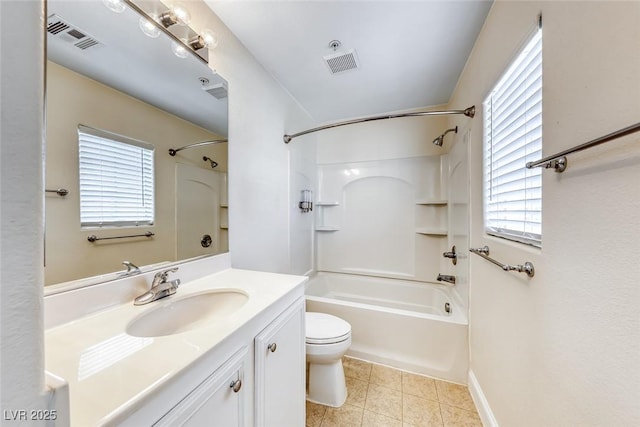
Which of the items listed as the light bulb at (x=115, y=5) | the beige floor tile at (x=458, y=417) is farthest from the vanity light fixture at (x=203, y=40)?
the beige floor tile at (x=458, y=417)

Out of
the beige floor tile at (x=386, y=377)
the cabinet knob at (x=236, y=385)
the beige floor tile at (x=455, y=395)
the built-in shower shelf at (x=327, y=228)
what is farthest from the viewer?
the built-in shower shelf at (x=327, y=228)

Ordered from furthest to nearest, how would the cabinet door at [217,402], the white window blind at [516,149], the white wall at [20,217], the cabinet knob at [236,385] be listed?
the white window blind at [516,149] → the cabinet knob at [236,385] → the cabinet door at [217,402] → the white wall at [20,217]

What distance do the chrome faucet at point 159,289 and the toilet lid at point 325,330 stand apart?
87 centimetres

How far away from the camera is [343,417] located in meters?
1.42

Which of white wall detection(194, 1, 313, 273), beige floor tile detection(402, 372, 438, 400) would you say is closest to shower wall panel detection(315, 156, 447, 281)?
white wall detection(194, 1, 313, 273)

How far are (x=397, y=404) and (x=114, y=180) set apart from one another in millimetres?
1980

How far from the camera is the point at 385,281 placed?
276 cm

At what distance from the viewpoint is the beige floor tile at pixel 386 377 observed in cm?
168

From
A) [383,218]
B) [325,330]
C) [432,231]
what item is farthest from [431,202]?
[325,330]

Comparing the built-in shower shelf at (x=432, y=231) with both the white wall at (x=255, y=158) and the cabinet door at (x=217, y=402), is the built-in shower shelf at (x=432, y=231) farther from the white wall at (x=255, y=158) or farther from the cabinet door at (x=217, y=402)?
the cabinet door at (x=217, y=402)

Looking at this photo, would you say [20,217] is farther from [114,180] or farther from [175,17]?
[175,17]

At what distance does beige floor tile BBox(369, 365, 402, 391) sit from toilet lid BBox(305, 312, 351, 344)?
1.66 feet

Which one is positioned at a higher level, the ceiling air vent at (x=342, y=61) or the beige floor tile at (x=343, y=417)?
the ceiling air vent at (x=342, y=61)

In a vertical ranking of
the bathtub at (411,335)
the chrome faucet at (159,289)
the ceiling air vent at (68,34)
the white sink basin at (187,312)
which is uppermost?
the ceiling air vent at (68,34)
